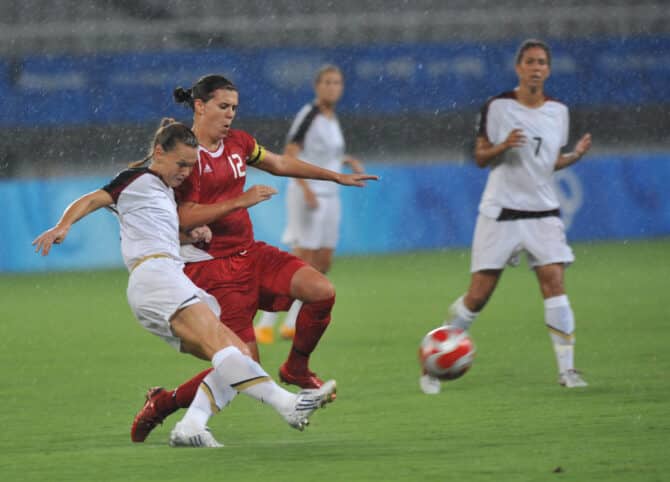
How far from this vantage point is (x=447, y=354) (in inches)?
295

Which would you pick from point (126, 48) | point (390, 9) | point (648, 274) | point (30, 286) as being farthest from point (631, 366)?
point (390, 9)

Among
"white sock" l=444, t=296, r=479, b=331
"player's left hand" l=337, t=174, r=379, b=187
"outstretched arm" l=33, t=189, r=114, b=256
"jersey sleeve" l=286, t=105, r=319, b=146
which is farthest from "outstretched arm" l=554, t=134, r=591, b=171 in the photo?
"jersey sleeve" l=286, t=105, r=319, b=146

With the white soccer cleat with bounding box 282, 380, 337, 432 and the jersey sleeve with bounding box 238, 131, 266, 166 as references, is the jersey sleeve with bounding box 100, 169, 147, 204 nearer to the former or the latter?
the jersey sleeve with bounding box 238, 131, 266, 166

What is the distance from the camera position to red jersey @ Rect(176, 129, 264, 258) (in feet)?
22.6

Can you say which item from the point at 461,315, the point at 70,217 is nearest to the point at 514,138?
the point at 461,315

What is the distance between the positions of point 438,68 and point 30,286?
9.64 metres

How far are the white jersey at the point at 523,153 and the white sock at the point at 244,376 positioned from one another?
2845mm

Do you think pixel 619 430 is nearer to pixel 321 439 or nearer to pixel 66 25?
pixel 321 439

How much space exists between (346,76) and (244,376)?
17.1m

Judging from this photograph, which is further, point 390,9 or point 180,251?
point 390,9

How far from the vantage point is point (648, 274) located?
1542 centimetres

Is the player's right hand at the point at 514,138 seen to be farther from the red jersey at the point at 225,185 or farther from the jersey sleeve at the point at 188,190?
the jersey sleeve at the point at 188,190

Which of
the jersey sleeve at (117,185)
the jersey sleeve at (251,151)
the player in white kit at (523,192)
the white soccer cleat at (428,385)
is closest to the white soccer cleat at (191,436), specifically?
the jersey sleeve at (117,185)

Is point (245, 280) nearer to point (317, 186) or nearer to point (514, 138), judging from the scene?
point (514, 138)
